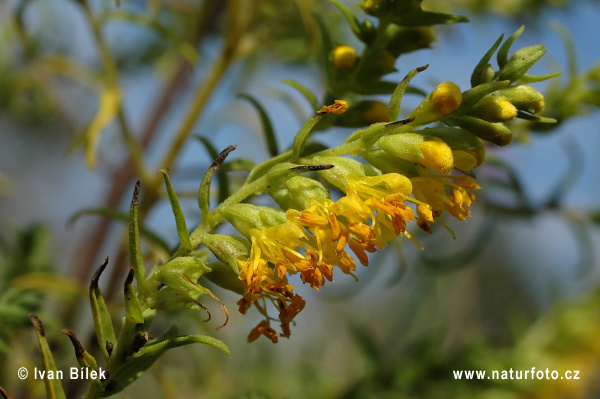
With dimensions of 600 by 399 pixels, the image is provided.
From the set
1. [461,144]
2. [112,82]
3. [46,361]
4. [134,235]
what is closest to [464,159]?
[461,144]

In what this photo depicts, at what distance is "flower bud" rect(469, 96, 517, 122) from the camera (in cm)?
52

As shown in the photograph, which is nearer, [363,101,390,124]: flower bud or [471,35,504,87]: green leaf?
[471,35,504,87]: green leaf

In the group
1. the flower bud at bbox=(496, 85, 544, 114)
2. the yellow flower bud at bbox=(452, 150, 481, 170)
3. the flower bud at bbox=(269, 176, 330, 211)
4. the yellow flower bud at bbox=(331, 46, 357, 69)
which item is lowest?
the flower bud at bbox=(269, 176, 330, 211)

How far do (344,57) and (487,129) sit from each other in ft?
0.70

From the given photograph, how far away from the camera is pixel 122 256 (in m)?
1.10

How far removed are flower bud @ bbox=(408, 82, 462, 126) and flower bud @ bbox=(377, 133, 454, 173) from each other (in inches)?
1.0

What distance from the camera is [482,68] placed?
56 cm

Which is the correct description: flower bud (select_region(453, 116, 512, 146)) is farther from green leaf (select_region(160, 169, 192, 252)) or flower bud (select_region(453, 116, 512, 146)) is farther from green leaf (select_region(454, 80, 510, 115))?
green leaf (select_region(160, 169, 192, 252))

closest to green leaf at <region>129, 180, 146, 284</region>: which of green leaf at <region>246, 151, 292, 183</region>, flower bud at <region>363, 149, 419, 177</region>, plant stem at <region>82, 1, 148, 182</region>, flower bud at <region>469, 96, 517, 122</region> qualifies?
green leaf at <region>246, 151, 292, 183</region>

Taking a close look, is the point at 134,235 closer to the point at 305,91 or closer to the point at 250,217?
the point at 250,217

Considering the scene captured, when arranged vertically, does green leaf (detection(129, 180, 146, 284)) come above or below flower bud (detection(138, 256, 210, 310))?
above

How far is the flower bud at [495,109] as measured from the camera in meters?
0.52

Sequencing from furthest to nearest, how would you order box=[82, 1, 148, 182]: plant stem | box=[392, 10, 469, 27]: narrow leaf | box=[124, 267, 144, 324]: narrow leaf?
box=[82, 1, 148, 182]: plant stem, box=[392, 10, 469, 27]: narrow leaf, box=[124, 267, 144, 324]: narrow leaf

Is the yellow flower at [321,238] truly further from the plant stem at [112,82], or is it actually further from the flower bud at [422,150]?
the plant stem at [112,82]
